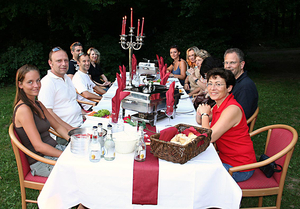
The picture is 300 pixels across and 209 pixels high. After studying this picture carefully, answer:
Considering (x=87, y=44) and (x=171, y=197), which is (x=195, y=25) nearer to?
(x=87, y=44)

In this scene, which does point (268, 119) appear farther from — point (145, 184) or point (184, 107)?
point (145, 184)

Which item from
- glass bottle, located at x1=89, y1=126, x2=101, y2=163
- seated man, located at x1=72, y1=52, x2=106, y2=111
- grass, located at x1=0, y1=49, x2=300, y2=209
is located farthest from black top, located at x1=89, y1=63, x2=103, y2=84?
glass bottle, located at x1=89, y1=126, x2=101, y2=163

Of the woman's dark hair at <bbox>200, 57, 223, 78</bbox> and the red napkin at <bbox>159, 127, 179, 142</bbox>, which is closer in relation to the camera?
the red napkin at <bbox>159, 127, 179, 142</bbox>

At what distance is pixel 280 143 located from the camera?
2213mm

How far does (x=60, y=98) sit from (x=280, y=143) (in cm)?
231

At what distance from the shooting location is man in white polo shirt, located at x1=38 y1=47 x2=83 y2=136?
277cm

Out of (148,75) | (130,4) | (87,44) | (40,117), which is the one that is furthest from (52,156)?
(130,4)

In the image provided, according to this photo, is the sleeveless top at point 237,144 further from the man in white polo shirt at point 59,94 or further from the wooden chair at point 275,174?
the man in white polo shirt at point 59,94

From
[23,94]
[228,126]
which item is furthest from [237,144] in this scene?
[23,94]

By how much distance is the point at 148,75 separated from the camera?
5.42 metres

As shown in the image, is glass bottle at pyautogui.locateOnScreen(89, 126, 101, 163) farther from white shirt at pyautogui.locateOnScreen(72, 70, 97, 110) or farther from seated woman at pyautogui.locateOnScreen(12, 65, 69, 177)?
white shirt at pyautogui.locateOnScreen(72, 70, 97, 110)

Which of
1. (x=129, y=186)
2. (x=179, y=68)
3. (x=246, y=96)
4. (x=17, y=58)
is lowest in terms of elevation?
(x=129, y=186)

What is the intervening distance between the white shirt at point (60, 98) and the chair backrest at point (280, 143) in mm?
2170

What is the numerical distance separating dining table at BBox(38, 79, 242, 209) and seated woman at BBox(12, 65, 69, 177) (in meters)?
0.48
